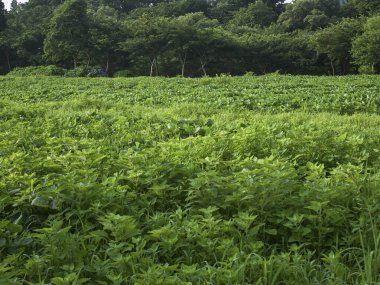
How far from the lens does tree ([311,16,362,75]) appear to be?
38.1m

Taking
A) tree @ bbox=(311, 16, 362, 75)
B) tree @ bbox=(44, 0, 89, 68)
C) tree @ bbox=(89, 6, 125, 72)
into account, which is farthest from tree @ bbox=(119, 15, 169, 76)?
tree @ bbox=(311, 16, 362, 75)

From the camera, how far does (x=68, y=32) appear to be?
38.5 meters

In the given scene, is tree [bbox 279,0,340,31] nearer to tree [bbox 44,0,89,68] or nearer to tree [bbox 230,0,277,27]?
tree [bbox 230,0,277,27]

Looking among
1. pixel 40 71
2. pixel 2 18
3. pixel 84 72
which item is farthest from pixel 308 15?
pixel 2 18

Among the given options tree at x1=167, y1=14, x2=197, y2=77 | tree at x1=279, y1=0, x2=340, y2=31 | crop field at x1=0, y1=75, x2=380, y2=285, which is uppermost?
tree at x1=279, y1=0, x2=340, y2=31

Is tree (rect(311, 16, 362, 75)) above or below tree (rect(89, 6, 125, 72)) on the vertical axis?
below

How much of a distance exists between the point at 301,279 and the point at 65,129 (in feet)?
17.1

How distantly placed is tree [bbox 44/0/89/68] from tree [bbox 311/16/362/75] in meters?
22.2

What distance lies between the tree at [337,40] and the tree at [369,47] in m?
1.83

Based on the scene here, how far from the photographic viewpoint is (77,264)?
98.4 inches

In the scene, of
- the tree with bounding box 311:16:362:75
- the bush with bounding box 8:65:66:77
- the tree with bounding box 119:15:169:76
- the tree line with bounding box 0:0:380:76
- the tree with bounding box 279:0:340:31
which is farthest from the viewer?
the tree with bounding box 279:0:340:31

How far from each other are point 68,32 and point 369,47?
26.9 m

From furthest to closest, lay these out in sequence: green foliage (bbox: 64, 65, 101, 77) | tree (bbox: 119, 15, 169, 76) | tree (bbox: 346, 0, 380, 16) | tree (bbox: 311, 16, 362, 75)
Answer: tree (bbox: 346, 0, 380, 16), tree (bbox: 311, 16, 362, 75), tree (bbox: 119, 15, 169, 76), green foliage (bbox: 64, 65, 101, 77)

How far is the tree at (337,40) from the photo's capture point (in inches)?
1499
